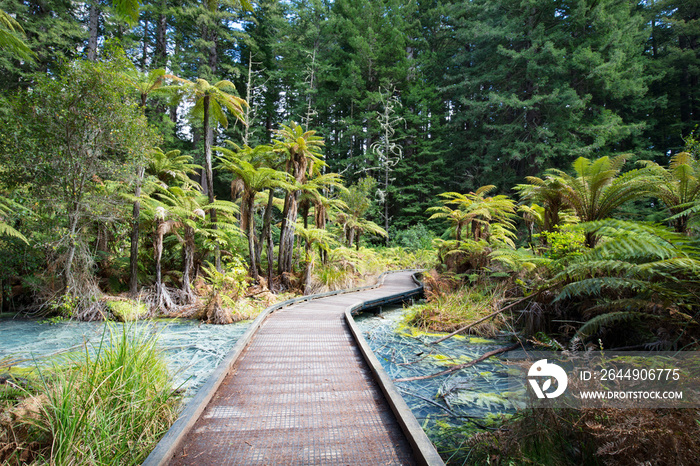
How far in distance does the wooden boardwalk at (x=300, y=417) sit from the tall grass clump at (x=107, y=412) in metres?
0.21

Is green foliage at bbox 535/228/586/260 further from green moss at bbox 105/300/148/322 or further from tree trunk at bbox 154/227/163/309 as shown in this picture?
tree trunk at bbox 154/227/163/309

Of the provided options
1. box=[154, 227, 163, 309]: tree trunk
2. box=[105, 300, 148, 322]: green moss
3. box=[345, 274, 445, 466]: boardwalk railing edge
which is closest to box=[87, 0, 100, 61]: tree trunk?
box=[154, 227, 163, 309]: tree trunk

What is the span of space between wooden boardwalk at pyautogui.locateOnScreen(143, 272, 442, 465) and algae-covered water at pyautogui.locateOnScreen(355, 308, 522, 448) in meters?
0.54

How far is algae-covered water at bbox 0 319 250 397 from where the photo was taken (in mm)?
3682

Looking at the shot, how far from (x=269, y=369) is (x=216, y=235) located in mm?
4533

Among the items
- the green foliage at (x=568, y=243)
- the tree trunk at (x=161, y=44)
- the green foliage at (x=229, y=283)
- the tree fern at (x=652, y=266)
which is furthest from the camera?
the tree trunk at (x=161, y=44)

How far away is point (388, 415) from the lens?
7.82 feet

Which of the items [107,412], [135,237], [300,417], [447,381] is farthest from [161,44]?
[447,381]

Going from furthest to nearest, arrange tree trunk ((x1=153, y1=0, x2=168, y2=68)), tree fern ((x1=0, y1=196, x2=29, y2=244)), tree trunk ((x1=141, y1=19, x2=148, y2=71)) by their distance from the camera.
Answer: tree trunk ((x1=141, y1=19, x2=148, y2=71))
tree trunk ((x1=153, y1=0, x2=168, y2=68))
tree fern ((x1=0, y1=196, x2=29, y2=244))

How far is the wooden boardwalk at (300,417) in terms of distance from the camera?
1874 millimetres

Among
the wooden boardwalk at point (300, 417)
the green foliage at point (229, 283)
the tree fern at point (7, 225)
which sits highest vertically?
the tree fern at point (7, 225)

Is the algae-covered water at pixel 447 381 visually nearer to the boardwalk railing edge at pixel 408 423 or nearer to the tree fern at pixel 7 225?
the boardwalk railing edge at pixel 408 423

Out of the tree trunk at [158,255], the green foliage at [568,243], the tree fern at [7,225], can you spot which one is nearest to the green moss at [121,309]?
the tree trunk at [158,255]

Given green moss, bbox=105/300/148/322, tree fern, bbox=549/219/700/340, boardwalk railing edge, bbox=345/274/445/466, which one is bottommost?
boardwalk railing edge, bbox=345/274/445/466
